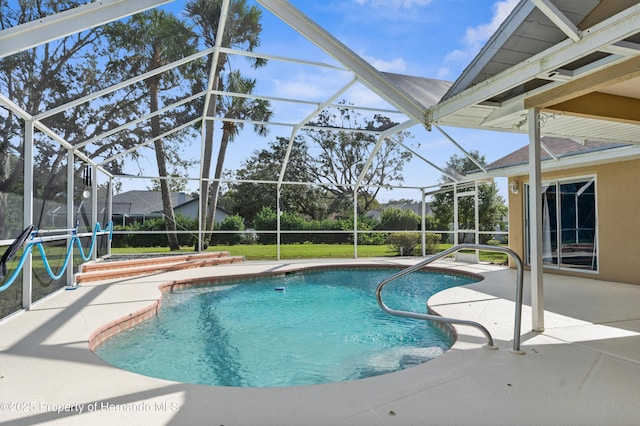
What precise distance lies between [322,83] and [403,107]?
18.0 feet

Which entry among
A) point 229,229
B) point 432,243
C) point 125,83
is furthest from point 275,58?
point 229,229

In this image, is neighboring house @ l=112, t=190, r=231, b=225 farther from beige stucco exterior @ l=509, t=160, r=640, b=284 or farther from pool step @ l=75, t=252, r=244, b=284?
beige stucco exterior @ l=509, t=160, r=640, b=284

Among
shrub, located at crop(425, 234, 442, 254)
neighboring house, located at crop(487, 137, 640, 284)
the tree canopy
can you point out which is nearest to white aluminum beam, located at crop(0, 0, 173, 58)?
neighboring house, located at crop(487, 137, 640, 284)

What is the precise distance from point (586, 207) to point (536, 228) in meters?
5.46

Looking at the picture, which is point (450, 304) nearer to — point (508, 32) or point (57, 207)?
point (508, 32)

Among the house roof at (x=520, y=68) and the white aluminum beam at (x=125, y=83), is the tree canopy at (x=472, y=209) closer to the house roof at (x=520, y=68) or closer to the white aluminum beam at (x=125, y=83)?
the house roof at (x=520, y=68)

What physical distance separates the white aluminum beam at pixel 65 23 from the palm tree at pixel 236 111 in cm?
419

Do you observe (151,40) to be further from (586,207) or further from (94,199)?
(586,207)

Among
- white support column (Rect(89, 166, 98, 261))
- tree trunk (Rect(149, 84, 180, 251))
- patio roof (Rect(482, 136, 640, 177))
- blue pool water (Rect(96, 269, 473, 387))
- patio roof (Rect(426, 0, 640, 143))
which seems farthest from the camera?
white support column (Rect(89, 166, 98, 261))

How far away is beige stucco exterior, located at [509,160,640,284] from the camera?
711cm

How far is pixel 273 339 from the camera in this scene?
453cm

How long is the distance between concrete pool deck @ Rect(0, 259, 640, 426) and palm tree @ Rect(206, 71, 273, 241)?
649 centimetres

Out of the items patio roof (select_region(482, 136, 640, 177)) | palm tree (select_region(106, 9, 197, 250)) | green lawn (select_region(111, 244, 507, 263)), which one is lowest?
green lawn (select_region(111, 244, 507, 263))

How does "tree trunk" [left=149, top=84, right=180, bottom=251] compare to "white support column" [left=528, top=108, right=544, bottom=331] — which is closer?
"white support column" [left=528, top=108, right=544, bottom=331]
